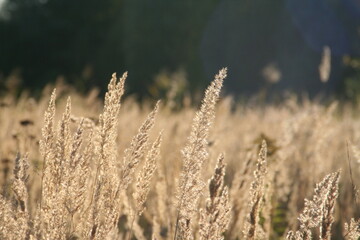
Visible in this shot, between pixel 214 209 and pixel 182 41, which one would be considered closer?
pixel 214 209

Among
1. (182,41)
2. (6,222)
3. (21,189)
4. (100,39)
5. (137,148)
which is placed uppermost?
(182,41)

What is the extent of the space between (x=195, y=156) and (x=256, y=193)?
8.6 inches

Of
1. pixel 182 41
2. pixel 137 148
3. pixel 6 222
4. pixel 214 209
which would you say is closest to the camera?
pixel 214 209

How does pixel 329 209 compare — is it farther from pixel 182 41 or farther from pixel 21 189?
pixel 182 41

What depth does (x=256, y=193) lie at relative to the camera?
1725mm

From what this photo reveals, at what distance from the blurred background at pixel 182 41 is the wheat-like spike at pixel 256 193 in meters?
17.8

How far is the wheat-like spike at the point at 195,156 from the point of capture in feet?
5.37

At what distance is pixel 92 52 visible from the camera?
24.0 m

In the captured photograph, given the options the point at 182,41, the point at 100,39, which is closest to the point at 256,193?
the point at 100,39

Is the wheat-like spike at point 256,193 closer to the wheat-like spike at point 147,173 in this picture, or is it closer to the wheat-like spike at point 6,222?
the wheat-like spike at point 147,173

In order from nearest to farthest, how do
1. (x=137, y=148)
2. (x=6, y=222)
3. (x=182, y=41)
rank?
(x=137, y=148)
(x=6, y=222)
(x=182, y=41)

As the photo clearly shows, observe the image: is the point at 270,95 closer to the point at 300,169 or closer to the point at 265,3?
the point at 265,3

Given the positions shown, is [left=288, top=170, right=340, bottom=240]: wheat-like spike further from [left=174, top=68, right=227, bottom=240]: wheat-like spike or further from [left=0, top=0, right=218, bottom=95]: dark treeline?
[left=0, top=0, right=218, bottom=95]: dark treeline

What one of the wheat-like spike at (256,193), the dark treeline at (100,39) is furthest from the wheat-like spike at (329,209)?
the dark treeline at (100,39)
